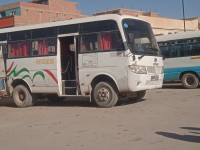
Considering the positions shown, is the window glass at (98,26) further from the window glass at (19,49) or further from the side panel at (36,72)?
the window glass at (19,49)

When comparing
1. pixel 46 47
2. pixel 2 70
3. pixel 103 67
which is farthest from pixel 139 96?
pixel 2 70

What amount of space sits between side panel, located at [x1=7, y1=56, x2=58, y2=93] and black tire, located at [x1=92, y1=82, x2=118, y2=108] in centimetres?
173

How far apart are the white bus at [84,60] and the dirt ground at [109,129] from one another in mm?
936

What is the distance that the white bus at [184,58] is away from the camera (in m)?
16.7

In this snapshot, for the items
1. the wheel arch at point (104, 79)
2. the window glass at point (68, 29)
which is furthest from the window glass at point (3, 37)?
the wheel arch at point (104, 79)

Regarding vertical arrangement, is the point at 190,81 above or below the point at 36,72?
below

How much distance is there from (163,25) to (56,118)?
39.2m

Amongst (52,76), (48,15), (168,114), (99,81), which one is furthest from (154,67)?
(48,15)

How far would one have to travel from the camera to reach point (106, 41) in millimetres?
11062

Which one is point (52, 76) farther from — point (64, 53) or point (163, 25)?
point (163, 25)

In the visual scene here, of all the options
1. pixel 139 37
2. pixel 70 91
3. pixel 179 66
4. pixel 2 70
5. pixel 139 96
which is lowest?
pixel 139 96

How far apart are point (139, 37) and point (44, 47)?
11.8ft

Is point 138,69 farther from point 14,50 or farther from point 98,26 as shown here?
point 14,50

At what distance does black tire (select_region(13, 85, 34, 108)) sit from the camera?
1299 cm
